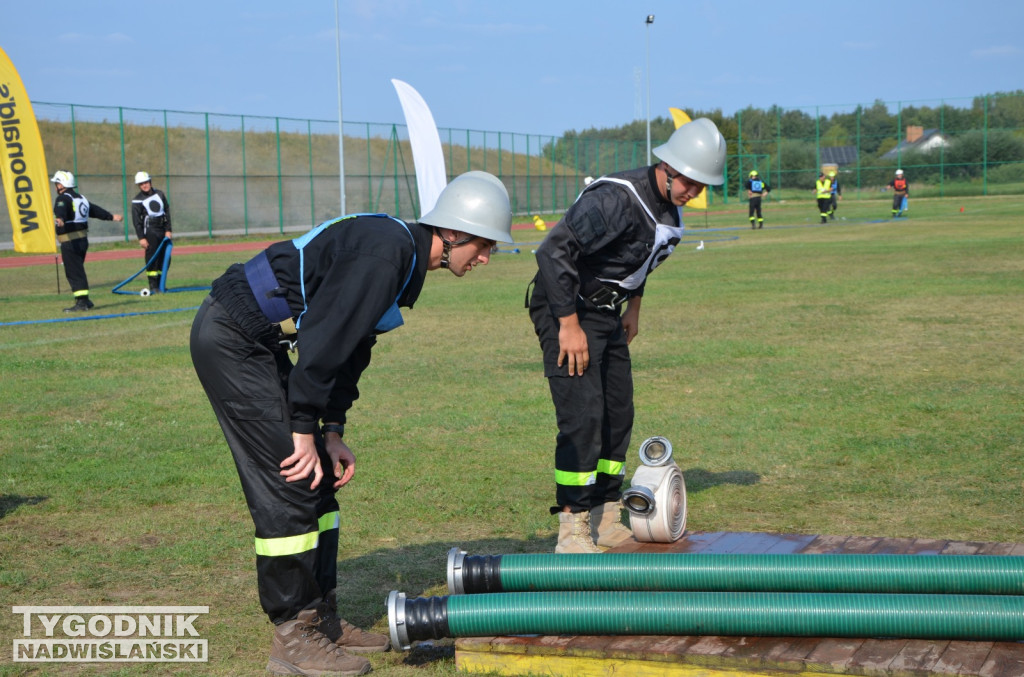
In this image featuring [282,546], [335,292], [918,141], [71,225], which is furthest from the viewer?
[918,141]

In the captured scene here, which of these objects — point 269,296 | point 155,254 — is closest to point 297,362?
point 269,296

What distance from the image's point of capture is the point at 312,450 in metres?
3.73

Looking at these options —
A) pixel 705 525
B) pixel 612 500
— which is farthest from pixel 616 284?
pixel 705 525

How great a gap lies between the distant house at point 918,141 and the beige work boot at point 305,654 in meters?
59.9

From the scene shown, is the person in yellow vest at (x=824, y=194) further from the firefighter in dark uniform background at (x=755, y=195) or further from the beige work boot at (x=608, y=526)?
the beige work boot at (x=608, y=526)

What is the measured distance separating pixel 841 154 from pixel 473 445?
65950mm

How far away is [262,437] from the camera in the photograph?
12.6ft

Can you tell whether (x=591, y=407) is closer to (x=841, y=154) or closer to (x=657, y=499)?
(x=657, y=499)

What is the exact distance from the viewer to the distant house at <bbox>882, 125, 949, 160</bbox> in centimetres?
5941

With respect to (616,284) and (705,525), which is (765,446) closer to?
(705,525)

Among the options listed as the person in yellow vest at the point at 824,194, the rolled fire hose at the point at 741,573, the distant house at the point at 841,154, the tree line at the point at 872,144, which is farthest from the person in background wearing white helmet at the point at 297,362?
the distant house at the point at 841,154

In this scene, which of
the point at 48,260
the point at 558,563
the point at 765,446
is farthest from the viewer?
the point at 48,260

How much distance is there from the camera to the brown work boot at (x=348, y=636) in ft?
13.8

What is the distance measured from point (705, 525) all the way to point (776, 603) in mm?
1993
